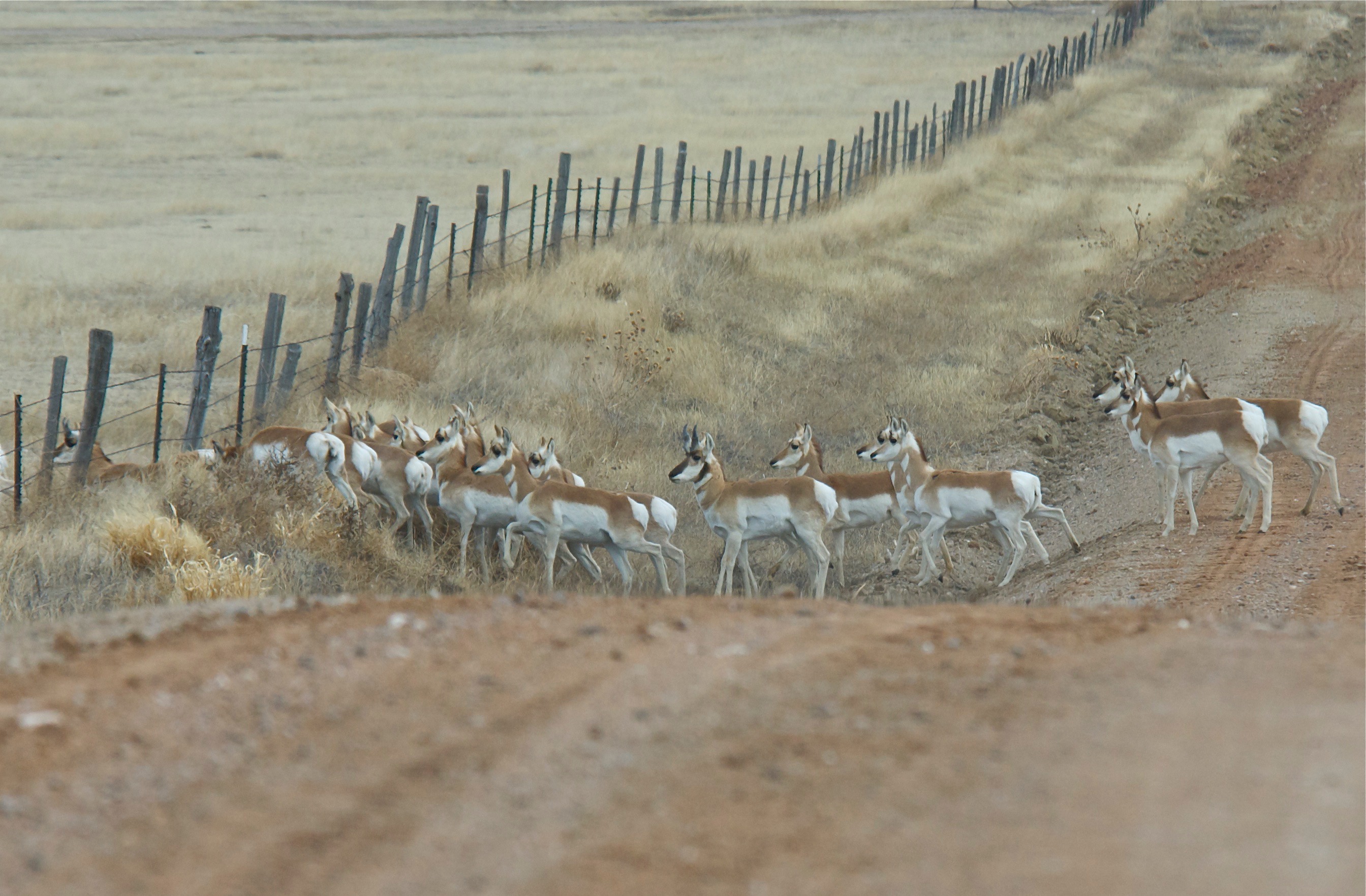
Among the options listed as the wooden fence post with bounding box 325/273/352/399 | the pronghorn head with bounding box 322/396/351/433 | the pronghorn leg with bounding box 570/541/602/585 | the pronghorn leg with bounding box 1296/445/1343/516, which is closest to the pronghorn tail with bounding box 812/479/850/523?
the pronghorn leg with bounding box 570/541/602/585

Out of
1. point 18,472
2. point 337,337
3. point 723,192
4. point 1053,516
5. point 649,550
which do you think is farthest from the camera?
point 723,192

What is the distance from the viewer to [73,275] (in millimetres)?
24172

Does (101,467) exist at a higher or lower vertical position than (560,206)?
lower

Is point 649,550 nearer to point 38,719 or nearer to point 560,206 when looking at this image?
point 38,719

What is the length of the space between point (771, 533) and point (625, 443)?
315 centimetres

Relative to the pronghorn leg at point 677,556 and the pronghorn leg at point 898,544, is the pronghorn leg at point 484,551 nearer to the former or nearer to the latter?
the pronghorn leg at point 677,556

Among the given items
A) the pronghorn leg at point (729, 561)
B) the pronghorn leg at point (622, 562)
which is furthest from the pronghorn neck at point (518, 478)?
the pronghorn leg at point (729, 561)

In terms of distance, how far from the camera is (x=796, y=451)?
1376cm

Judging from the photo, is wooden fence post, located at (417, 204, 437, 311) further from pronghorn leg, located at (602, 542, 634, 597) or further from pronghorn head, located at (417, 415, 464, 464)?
pronghorn leg, located at (602, 542, 634, 597)

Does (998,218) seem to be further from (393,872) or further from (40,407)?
(393,872)

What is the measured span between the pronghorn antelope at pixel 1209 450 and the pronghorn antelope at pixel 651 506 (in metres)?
4.56

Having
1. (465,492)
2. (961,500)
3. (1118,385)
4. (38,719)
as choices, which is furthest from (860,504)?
(38,719)

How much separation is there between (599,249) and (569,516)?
10.3m

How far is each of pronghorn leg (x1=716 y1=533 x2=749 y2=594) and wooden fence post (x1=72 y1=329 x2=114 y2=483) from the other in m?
5.98
